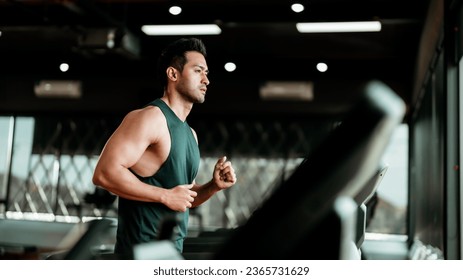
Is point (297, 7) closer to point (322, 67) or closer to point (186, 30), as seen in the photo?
point (322, 67)

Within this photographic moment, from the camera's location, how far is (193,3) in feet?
7.00

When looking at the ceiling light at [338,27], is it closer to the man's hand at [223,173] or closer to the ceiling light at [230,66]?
the ceiling light at [230,66]

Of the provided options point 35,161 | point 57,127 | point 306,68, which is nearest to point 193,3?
point 306,68

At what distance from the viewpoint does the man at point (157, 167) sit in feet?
4.25

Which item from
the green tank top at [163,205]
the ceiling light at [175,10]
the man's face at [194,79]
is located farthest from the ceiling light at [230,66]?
the green tank top at [163,205]

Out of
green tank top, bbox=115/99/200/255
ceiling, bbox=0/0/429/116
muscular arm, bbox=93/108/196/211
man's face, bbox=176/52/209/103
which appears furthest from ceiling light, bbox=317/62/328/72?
muscular arm, bbox=93/108/196/211

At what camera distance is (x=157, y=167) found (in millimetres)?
1347

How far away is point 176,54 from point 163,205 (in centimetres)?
47

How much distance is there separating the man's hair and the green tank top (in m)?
0.15

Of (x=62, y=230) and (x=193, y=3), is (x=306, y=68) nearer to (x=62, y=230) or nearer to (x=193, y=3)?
(x=193, y=3)

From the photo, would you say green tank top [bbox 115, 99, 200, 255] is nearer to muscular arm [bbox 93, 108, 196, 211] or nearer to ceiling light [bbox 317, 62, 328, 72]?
muscular arm [bbox 93, 108, 196, 211]

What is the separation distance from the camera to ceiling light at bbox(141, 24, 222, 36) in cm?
199

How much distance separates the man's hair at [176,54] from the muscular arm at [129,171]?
0.24 meters

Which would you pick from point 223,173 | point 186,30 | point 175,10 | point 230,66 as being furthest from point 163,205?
point 175,10
